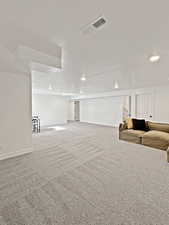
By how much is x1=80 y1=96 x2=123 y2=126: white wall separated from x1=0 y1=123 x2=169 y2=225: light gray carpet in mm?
5505

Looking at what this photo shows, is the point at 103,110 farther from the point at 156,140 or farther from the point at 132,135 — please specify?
the point at 156,140

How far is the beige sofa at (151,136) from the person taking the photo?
3699mm

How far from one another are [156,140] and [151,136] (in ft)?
0.60

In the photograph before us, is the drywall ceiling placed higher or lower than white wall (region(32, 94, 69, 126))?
higher

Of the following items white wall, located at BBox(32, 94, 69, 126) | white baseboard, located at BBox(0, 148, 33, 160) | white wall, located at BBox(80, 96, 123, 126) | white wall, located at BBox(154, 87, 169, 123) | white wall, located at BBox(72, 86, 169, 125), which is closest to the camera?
white baseboard, located at BBox(0, 148, 33, 160)

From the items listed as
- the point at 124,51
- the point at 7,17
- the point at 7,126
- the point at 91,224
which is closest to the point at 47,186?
the point at 91,224

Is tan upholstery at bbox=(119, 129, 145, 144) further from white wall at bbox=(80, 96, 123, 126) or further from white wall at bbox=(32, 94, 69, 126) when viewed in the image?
white wall at bbox=(32, 94, 69, 126)

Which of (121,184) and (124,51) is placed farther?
(124,51)

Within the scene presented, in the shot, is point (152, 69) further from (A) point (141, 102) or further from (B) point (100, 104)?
(B) point (100, 104)

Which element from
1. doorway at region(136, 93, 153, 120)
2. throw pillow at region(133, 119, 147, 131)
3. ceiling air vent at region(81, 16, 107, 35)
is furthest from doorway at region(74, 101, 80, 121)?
ceiling air vent at region(81, 16, 107, 35)

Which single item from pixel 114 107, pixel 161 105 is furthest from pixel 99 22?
pixel 114 107

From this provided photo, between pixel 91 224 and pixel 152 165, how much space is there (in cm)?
198

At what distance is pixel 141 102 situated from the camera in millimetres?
7230

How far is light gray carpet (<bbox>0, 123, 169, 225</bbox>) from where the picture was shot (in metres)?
1.44
